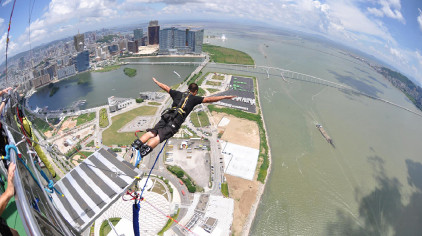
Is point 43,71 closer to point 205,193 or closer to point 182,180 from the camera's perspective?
point 182,180

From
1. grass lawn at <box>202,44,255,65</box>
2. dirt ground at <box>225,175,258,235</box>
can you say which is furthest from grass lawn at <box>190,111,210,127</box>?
grass lawn at <box>202,44,255,65</box>

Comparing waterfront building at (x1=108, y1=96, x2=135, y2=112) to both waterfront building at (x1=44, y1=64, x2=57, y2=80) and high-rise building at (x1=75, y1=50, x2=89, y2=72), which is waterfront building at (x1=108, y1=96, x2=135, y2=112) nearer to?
waterfront building at (x1=44, y1=64, x2=57, y2=80)

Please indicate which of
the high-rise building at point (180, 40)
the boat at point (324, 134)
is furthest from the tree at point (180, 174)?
the high-rise building at point (180, 40)

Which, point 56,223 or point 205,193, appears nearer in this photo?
point 56,223

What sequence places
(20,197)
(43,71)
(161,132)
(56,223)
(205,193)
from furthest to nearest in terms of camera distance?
(43,71)
(205,193)
(161,132)
(56,223)
(20,197)

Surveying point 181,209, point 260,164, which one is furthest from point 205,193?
point 260,164

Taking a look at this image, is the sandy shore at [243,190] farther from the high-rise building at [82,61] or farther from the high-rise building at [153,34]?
the high-rise building at [153,34]

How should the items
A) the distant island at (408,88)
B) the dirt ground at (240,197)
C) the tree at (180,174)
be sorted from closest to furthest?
the dirt ground at (240,197)
the tree at (180,174)
the distant island at (408,88)

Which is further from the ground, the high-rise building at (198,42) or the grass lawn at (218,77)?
the high-rise building at (198,42)
